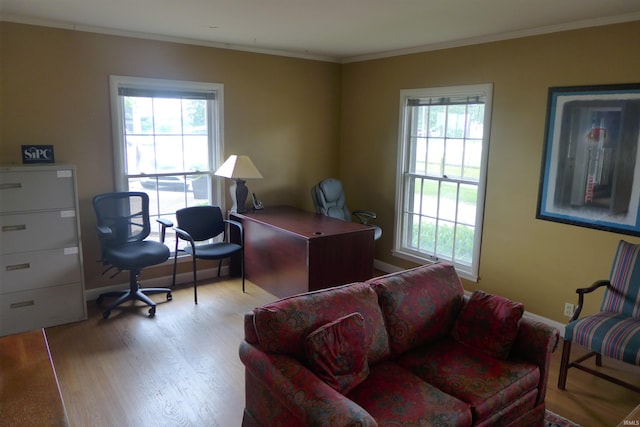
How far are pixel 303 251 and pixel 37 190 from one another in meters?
2.05

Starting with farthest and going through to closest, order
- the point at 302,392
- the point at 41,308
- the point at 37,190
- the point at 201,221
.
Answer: the point at 201,221 → the point at 41,308 → the point at 37,190 → the point at 302,392

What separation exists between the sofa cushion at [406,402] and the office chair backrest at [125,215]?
2763mm

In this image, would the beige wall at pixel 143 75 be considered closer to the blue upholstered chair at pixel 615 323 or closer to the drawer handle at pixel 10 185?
the drawer handle at pixel 10 185

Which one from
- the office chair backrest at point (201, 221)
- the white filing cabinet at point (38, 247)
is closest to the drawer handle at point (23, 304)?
the white filing cabinet at point (38, 247)

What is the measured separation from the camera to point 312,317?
2.11 metres

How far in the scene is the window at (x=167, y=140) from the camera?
4062 millimetres

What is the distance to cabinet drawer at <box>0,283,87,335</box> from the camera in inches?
132

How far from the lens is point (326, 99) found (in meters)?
5.34

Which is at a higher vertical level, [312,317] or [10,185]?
[10,185]

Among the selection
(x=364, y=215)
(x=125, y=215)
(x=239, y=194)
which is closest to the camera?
(x=125, y=215)

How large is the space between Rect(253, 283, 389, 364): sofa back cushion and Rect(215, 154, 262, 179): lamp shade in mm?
2281

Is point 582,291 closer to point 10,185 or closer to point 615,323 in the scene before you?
point 615,323

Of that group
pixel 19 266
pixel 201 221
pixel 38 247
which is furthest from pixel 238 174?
pixel 19 266

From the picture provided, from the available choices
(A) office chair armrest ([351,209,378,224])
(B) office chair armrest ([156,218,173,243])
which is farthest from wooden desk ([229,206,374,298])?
(B) office chair armrest ([156,218,173,243])
